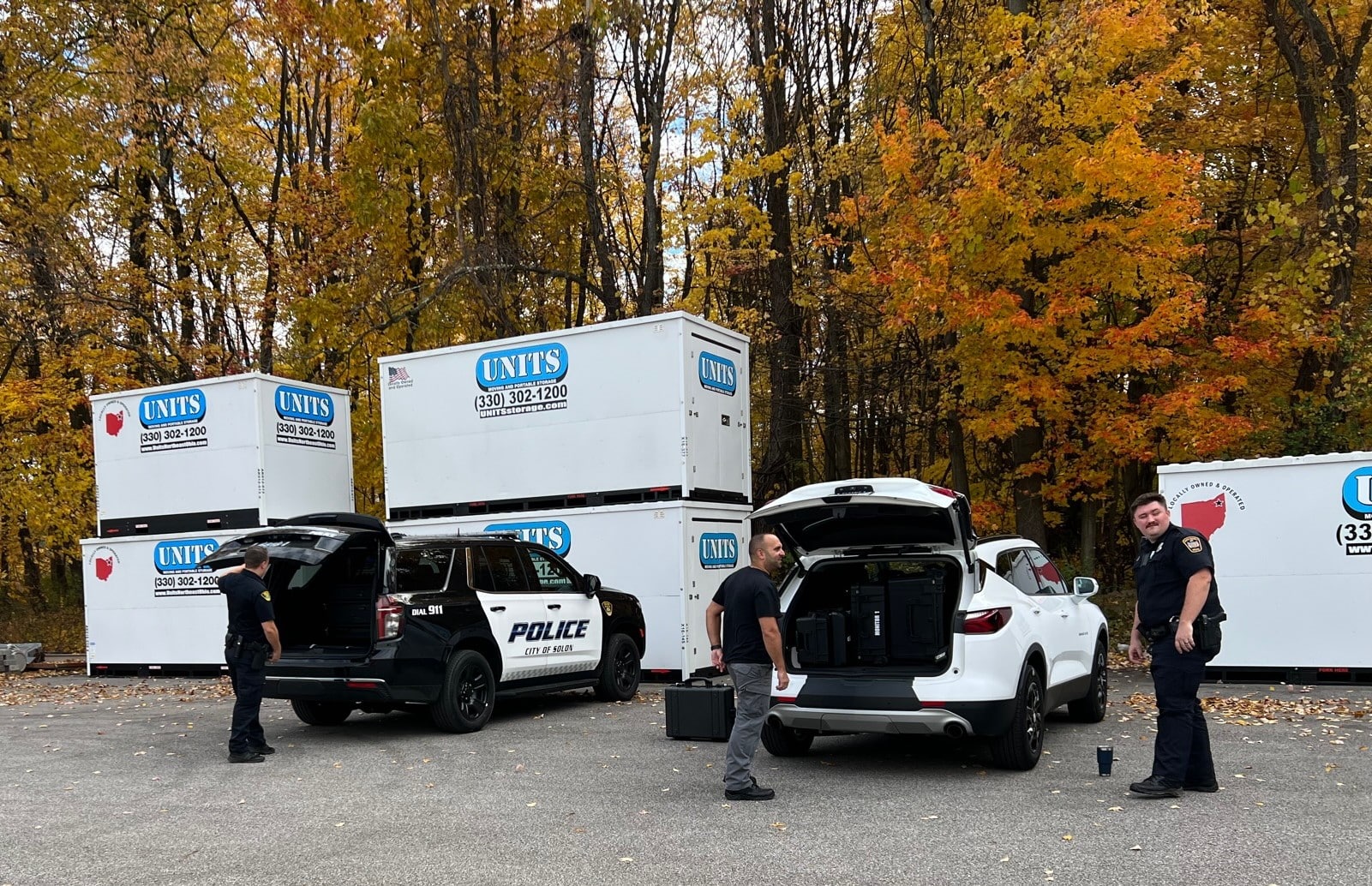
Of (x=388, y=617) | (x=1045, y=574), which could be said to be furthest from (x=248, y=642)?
(x=1045, y=574)

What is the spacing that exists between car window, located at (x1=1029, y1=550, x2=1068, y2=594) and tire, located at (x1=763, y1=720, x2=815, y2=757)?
87.5 inches

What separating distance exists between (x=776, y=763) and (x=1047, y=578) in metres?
2.76

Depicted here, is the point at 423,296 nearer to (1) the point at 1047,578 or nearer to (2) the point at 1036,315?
(2) the point at 1036,315

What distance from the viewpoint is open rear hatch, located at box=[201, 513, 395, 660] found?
8609 mm

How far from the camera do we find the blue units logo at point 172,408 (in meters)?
15.0

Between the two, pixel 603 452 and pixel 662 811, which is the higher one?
pixel 603 452

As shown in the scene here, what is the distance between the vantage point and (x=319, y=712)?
10.1 meters

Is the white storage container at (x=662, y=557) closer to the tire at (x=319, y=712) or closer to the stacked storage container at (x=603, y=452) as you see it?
the stacked storage container at (x=603, y=452)

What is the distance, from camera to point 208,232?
80.0 feet

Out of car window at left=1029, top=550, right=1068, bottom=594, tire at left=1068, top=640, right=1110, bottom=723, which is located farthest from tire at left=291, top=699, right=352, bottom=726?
tire at left=1068, top=640, right=1110, bottom=723

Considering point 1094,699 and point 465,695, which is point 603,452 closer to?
point 465,695

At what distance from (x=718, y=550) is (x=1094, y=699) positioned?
4.72m

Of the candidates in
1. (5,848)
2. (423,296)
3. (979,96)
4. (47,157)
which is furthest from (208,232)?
(5,848)

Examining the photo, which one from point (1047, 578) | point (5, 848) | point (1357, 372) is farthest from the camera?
point (1357, 372)
